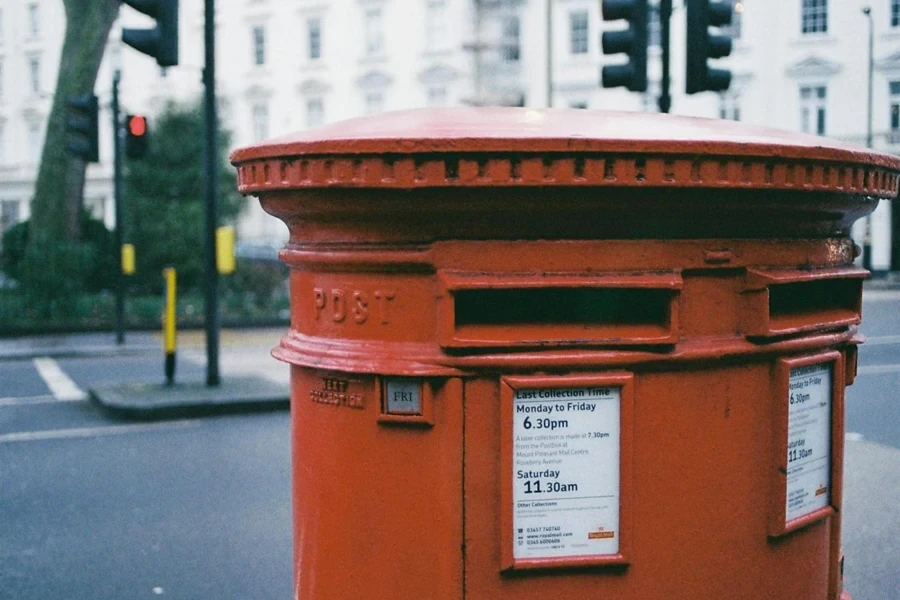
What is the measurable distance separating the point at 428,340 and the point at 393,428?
0.17 m

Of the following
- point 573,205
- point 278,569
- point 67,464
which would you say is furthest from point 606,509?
point 67,464

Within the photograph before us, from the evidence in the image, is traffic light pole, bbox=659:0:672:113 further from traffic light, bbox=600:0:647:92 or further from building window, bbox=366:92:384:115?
building window, bbox=366:92:384:115

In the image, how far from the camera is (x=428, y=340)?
5.96 feet

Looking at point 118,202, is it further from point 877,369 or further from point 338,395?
point 338,395

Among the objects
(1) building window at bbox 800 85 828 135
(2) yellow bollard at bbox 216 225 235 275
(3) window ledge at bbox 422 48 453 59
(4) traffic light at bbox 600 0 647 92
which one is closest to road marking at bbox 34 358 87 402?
(2) yellow bollard at bbox 216 225 235 275

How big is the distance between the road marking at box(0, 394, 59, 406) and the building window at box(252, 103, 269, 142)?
32.6 meters

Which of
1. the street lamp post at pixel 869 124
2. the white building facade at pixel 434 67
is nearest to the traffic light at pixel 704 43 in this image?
the white building facade at pixel 434 67

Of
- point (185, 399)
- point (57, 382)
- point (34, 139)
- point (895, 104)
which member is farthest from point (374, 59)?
point (185, 399)

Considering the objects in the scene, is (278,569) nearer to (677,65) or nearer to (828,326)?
(828,326)

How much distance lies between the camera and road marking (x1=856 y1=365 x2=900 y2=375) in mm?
11017

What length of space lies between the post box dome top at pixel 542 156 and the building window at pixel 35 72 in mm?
49985

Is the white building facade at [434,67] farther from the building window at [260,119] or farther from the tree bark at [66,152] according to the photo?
the tree bark at [66,152]

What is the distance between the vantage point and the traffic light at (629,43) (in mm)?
7684

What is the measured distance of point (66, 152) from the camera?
19.0m
